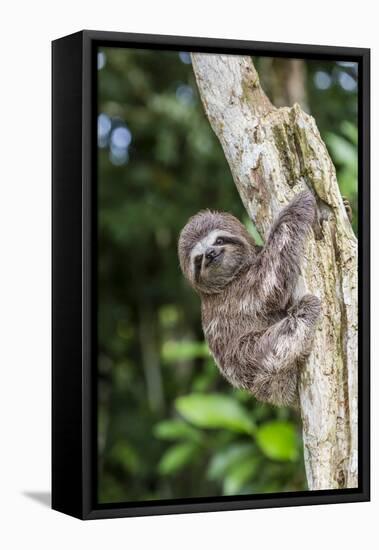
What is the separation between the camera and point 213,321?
427cm

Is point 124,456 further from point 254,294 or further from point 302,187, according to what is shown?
point 302,187

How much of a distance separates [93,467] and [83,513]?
178 millimetres

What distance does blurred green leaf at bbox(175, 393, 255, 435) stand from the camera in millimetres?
5117

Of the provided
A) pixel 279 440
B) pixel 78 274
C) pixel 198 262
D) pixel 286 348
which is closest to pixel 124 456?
pixel 279 440

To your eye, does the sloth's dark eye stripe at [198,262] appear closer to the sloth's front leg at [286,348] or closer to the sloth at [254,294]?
the sloth at [254,294]

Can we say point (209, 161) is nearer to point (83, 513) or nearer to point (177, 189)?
point (177, 189)

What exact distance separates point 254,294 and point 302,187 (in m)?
0.49

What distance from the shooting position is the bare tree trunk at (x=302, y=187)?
14.0ft

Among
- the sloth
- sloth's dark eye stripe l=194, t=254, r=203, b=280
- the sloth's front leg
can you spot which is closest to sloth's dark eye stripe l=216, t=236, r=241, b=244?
the sloth

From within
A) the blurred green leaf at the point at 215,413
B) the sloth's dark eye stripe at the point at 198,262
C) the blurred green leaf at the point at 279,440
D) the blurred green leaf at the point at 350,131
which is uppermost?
the blurred green leaf at the point at 350,131

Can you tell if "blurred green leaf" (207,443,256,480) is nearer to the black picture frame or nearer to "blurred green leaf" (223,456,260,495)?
"blurred green leaf" (223,456,260,495)

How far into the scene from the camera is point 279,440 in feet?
16.7

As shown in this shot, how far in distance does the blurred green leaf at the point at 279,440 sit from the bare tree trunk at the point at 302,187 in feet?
1.97

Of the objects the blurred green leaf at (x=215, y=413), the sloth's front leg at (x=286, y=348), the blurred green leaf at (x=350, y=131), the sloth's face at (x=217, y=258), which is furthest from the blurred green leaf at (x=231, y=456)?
the blurred green leaf at (x=350, y=131)
